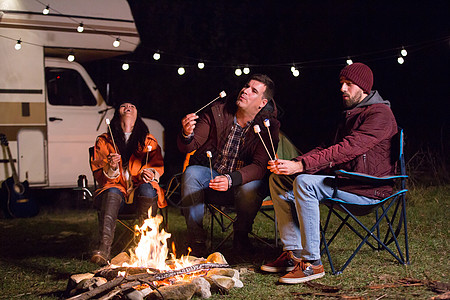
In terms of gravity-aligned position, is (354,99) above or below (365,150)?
above

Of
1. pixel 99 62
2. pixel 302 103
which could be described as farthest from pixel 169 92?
pixel 99 62

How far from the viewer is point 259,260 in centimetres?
383

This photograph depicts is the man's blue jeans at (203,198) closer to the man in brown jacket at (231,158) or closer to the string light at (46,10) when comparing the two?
the man in brown jacket at (231,158)

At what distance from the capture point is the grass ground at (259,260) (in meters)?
3.10

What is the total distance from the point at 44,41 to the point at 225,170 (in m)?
3.25

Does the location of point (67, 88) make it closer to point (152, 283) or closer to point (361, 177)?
point (152, 283)

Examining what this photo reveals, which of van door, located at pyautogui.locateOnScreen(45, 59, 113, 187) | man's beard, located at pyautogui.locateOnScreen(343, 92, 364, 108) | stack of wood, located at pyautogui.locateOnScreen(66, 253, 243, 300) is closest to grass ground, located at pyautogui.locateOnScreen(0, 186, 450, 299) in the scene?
stack of wood, located at pyautogui.locateOnScreen(66, 253, 243, 300)

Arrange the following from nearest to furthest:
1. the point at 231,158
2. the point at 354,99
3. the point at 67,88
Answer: the point at 354,99, the point at 231,158, the point at 67,88

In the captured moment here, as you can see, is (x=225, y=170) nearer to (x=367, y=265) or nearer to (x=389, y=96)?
(x=367, y=265)

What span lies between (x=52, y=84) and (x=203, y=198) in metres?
3.30

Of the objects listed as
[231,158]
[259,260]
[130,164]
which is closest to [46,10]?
[130,164]

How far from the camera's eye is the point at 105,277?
10.0 ft

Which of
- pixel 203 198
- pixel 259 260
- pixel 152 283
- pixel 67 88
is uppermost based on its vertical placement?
pixel 67 88

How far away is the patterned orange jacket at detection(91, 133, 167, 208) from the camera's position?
13.0 feet
